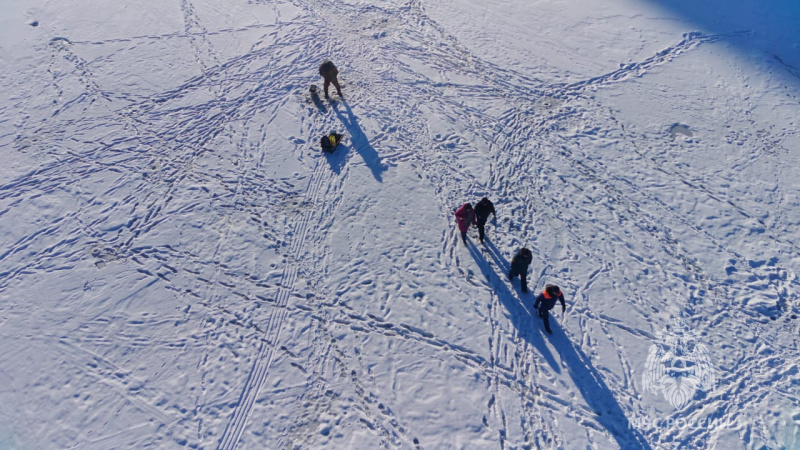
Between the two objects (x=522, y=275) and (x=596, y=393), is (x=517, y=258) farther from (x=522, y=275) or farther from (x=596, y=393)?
(x=596, y=393)

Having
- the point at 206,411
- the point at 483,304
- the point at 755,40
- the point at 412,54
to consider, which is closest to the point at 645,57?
the point at 755,40

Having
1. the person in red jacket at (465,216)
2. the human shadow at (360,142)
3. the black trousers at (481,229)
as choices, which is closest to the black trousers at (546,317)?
the black trousers at (481,229)

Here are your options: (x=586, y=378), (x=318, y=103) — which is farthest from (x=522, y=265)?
(x=318, y=103)

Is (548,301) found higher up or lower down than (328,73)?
lower down

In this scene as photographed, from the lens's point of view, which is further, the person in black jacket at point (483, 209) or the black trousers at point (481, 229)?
the black trousers at point (481, 229)

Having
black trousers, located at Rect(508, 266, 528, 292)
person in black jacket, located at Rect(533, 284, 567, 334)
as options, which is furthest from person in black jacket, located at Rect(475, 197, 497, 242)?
person in black jacket, located at Rect(533, 284, 567, 334)

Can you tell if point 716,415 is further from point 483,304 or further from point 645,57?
point 645,57

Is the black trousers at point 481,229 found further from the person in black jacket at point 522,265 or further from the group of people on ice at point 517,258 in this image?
the person in black jacket at point 522,265

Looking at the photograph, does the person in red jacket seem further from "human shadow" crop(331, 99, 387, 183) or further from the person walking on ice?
the person walking on ice
